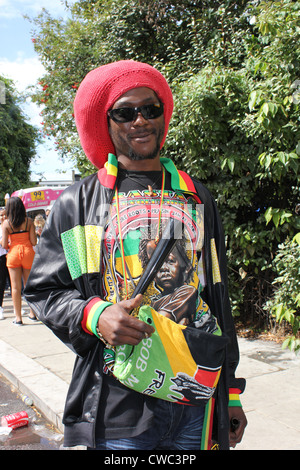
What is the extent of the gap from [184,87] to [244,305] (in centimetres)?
285

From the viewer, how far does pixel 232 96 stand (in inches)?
194

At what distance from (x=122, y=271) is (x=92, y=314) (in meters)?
0.21

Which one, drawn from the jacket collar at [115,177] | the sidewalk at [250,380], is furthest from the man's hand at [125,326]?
the sidewalk at [250,380]

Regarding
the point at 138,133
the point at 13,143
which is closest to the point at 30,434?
the point at 138,133

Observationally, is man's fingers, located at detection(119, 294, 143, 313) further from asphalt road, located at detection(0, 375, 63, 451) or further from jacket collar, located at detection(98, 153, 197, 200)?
asphalt road, located at detection(0, 375, 63, 451)

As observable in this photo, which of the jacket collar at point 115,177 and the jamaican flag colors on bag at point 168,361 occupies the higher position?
the jacket collar at point 115,177

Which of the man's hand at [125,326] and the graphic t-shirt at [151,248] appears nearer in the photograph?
the man's hand at [125,326]

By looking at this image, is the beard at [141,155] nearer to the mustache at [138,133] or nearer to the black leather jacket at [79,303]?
the mustache at [138,133]

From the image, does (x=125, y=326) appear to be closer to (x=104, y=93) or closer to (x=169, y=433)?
(x=169, y=433)

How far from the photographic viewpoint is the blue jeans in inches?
58.1

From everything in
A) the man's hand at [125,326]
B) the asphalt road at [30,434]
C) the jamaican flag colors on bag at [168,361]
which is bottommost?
the asphalt road at [30,434]

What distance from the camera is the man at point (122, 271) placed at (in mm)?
1452

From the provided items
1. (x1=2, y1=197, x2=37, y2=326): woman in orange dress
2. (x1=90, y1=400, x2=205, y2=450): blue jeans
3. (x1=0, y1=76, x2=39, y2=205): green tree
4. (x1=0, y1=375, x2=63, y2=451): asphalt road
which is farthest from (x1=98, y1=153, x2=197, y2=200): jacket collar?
(x1=0, y1=76, x2=39, y2=205): green tree

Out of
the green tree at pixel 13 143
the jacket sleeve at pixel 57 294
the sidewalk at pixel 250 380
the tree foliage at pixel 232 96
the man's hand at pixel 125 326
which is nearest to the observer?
the man's hand at pixel 125 326
